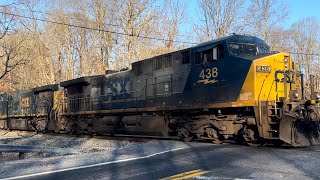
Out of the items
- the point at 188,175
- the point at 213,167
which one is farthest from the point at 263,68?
the point at 188,175

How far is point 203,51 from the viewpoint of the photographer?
37.2 feet

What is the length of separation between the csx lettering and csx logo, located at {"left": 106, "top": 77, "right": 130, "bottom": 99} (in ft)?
15.5

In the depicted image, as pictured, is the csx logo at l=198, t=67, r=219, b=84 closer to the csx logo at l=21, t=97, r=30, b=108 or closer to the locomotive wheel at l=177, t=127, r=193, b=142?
the locomotive wheel at l=177, t=127, r=193, b=142

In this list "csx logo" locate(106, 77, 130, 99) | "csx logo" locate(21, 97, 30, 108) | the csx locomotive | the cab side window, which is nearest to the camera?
the csx locomotive

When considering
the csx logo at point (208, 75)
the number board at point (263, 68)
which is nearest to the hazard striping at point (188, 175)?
the number board at point (263, 68)

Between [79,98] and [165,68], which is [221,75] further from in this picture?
[79,98]

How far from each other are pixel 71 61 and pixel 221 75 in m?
27.8

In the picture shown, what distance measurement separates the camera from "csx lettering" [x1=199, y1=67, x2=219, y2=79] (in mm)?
10883

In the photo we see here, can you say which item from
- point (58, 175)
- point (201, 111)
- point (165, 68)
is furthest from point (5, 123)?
point (58, 175)

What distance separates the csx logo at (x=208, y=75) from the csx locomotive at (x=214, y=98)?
33mm

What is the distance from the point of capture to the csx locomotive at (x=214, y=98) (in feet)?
30.7

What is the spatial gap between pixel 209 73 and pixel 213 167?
4.92 metres

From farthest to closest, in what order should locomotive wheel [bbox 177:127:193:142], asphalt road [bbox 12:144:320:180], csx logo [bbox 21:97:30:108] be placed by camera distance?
csx logo [bbox 21:97:30:108] < locomotive wheel [bbox 177:127:193:142] < asphalt road [bbox 12:144:320:180]

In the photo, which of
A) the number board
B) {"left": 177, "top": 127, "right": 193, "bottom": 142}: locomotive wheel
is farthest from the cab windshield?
{"left": 177, "top": 127, "right": 193, "bottom": 142}: locomotive wheel
